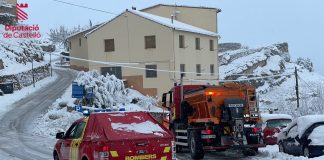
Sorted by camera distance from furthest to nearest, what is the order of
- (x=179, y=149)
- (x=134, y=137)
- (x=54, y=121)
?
(x=54, y=121) → (x=179, y=149) → (x=134, y=137)

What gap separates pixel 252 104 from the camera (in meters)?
18.1

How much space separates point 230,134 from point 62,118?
14.8m

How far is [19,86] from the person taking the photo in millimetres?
44156

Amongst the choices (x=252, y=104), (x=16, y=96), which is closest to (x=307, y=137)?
(x=252, y=104)

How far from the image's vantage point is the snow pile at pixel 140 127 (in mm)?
11375

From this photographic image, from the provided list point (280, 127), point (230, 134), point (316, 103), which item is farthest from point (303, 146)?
point (316, 103)

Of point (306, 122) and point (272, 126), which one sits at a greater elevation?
point (306, 122)

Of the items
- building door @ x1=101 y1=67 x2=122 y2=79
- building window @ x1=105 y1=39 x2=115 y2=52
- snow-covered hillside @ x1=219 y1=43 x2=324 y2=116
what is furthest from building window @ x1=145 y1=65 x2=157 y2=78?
snow-covered hillside @ x1=219 y1=43 x2=324 y2=116

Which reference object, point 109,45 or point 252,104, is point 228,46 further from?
point 252,104

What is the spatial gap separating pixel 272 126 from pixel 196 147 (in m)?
5.01

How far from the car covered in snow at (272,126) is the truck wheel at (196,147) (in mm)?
4206

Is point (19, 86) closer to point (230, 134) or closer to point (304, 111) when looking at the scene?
point (304, 111)

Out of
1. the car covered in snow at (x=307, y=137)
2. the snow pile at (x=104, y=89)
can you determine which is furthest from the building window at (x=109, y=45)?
the car covered in snow at (x=307, y=137)

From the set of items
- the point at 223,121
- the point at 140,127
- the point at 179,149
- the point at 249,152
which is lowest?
the point at 179,149
